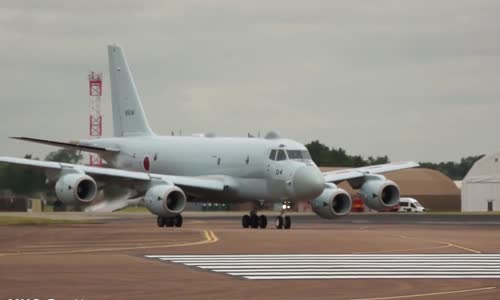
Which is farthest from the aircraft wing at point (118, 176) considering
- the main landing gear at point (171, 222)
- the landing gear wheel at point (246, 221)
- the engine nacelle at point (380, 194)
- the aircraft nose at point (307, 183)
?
the engine nacelle at point (380, 194)

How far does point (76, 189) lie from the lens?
57469mm

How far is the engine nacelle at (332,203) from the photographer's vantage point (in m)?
60.8

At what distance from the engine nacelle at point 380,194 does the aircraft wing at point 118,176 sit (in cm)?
727

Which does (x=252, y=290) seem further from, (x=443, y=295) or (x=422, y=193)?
(x=422, y=193)

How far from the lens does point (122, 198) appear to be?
82875 millimetres

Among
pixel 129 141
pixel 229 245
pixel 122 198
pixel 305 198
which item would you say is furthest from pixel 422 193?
pixel 229 245

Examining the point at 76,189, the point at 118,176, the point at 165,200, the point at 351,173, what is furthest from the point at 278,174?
the point at 76,189

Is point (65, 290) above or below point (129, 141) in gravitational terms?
below

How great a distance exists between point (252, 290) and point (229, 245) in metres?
15.4

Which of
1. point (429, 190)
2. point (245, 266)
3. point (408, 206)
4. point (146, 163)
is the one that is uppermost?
point (429, 190)

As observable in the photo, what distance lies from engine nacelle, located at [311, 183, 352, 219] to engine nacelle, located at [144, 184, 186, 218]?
630 cm

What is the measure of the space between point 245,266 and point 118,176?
1246 inches

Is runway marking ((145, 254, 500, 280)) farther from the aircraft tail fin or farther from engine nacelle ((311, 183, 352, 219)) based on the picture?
the aircraft tail fin

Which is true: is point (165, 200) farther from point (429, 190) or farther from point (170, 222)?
point (429, 190)
